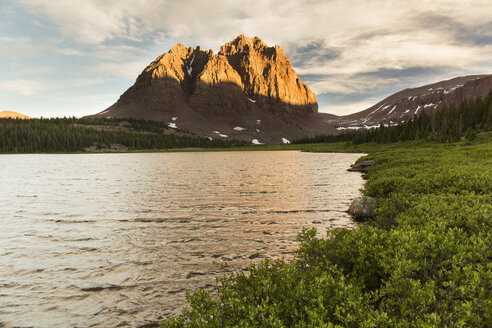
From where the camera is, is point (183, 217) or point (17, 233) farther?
point (183, 217)

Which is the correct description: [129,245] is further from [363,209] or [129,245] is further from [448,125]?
[448,125]

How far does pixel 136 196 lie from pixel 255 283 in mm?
25672

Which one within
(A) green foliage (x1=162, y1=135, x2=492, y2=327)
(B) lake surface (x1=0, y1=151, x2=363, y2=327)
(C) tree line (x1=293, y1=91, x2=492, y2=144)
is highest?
(C) tree line (x1=293, y1=91, x2=492, y2=144)

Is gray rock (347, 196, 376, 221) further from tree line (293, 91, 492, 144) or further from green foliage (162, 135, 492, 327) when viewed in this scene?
tree line (293, 91, 492, 144)

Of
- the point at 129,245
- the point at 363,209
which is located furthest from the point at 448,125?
the point at 129,245

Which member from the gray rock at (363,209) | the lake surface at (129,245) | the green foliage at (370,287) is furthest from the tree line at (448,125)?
the green foliage at (370,287)

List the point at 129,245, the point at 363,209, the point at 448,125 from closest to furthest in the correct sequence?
the point at 129,245
the point at 363,209
the point at 448,125

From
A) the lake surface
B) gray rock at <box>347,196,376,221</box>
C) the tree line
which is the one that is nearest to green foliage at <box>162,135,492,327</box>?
the lake surface

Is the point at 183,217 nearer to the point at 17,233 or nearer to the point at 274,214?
the point at 274,214

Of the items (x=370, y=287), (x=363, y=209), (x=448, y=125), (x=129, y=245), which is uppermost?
(x=448, y=125)

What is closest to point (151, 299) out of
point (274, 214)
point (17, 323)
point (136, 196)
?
point (17, 323)

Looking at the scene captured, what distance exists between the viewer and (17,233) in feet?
55.1

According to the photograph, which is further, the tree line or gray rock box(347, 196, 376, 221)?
the tree line

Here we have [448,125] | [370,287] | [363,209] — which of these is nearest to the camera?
[370,287]
